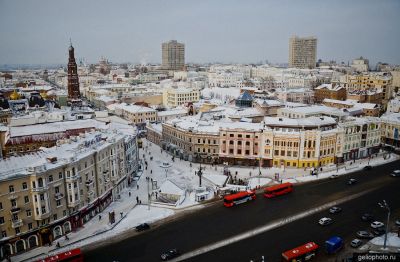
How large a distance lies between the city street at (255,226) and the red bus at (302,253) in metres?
2.04

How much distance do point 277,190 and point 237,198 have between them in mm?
9628

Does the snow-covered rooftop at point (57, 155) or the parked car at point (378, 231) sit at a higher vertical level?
the snow-covered rooftop at point (57, 155)

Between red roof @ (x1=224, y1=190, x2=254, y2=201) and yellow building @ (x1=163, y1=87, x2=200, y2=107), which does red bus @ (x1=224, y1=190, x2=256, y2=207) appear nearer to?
red roof @ (x1=224, y1=190, x2=254, y2=201)

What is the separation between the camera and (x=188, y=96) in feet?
588

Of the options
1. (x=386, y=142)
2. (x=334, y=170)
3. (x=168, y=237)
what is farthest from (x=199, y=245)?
(x=386, y=142)

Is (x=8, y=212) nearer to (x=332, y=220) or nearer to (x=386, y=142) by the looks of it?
(x=332, y=220)

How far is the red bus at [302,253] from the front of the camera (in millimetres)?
44094

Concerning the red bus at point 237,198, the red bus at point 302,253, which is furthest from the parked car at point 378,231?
the red bus at point 237,198

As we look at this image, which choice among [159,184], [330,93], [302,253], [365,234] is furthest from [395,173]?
[330,93]

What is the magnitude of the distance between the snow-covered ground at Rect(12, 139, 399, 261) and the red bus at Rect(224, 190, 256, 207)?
18.2 ft

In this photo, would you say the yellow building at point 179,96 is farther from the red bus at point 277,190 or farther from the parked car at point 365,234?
the parked car at point 365,234

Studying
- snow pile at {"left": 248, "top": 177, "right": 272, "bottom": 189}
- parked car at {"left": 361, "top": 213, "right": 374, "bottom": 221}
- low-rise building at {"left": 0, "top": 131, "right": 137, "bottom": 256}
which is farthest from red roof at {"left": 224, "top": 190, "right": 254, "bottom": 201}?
low-rise building at {"left": 0, "top": 131, "right": 137, "bottom": 256}

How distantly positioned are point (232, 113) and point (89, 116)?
4637 cm

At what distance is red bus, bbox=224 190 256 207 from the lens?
211 ft
